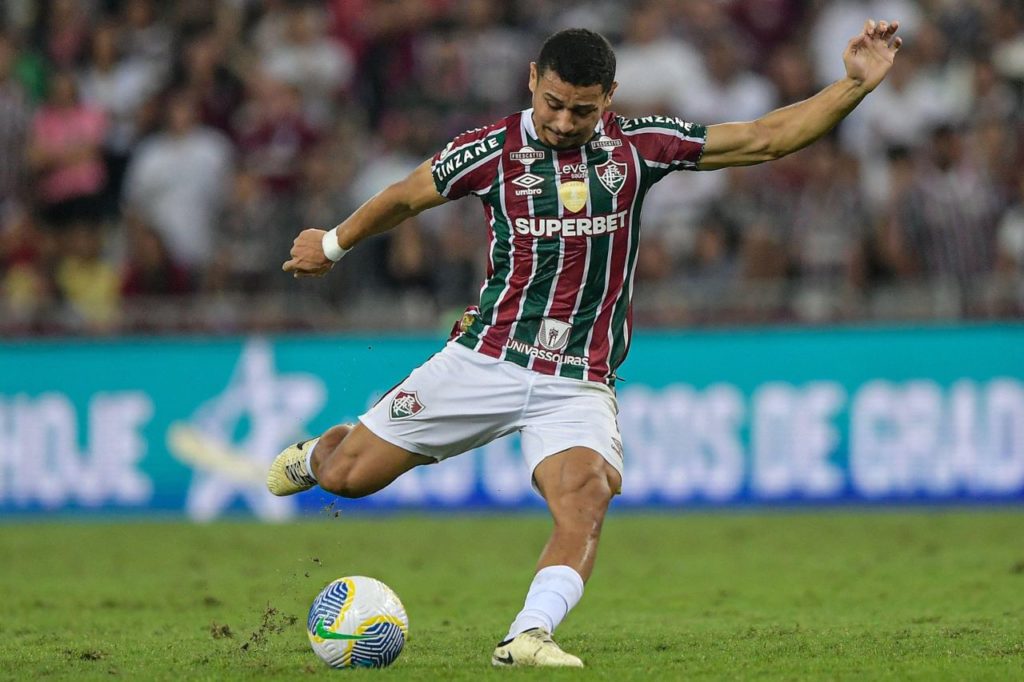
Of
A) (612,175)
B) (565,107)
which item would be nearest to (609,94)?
(565,107)

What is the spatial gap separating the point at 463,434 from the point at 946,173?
9.17 m

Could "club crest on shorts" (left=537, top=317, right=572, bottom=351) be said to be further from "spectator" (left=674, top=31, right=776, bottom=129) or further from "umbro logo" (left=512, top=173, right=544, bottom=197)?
"spectator" (left=674, top=31, right=776, bottom=129)

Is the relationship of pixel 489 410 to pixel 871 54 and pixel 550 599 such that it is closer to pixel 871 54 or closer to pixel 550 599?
pixel 550 599

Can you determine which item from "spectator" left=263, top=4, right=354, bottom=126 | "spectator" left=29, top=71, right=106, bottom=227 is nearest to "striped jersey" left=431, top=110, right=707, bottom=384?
"spectator" left=263, top=4, right=354, bottom=126

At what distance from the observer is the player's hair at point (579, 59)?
23.1ft

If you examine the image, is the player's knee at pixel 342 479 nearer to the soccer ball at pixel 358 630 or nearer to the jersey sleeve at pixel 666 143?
the soccer ball at pixel 358 630

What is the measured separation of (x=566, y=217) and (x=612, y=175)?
0.93 ft

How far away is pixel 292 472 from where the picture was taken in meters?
8.41

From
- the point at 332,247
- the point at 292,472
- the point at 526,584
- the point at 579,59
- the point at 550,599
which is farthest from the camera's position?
the point at 526,584

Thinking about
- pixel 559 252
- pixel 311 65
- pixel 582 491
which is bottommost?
pixel 582 491

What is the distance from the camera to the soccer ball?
7152mm

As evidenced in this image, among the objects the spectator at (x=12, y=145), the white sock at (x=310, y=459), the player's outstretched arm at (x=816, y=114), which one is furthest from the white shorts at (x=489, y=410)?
the spectator at (x=12, y=145)

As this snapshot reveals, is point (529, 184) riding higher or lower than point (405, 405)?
higher

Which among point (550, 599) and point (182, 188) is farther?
point (182, 188)
